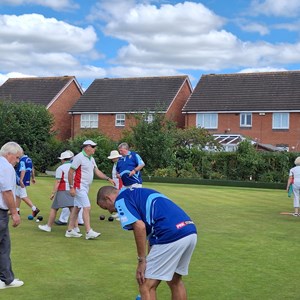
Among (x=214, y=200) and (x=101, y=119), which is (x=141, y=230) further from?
(x=101, y=119)

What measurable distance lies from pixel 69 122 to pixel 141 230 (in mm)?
55447

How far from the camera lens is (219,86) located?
53.6 metres

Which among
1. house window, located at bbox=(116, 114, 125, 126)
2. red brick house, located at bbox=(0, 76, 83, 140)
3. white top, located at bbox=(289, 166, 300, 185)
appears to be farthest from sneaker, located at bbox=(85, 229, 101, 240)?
red brick house, located at bbox=(0, 76, 83, 140)

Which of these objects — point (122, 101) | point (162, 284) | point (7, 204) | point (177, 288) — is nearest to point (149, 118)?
point (122, 101)

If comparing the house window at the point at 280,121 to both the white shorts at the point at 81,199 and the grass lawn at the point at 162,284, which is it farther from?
the white shorts at the point at 81,199

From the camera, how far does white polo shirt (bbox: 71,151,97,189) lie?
11164 mm

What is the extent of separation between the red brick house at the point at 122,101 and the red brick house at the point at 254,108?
2.36 m

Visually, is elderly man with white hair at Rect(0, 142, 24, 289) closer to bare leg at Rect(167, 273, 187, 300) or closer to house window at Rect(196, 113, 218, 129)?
bare leg at Rect(167, 273, 187, 300)

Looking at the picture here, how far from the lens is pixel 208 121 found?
51.5m

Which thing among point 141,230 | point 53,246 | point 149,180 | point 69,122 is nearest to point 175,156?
point 149,180

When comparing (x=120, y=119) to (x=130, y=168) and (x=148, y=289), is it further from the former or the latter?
(x=148, y=289)

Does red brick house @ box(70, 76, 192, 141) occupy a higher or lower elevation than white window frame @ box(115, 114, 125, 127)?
higher

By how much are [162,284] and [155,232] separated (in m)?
2.70

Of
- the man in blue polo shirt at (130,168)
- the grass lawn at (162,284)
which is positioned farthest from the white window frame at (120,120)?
the man in blue polo shirt at (130,168)
